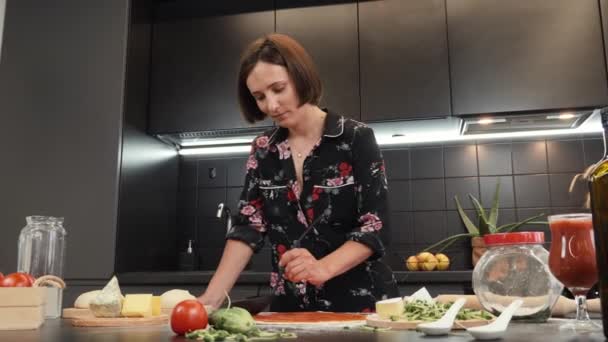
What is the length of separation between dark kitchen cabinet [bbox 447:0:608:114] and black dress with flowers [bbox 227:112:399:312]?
110 centimetres

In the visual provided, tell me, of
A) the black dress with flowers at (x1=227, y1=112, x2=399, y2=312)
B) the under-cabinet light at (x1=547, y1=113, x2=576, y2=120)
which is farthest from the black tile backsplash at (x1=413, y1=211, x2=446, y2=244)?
the black dress with flowers at (x1=227, y1=112, x2=399, y2=312)

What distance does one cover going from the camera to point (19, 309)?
0.92m

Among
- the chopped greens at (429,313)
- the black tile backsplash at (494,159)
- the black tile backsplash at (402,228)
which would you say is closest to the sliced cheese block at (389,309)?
the chopped greens at (429,313)

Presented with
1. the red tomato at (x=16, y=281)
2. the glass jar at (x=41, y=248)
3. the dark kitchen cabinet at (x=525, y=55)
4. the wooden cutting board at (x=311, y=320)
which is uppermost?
the dark kitchen cabinet at (x=525, y=55)

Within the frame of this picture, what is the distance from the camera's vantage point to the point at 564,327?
80 centimetres

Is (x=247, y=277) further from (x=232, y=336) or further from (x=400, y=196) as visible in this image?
(x=232, y=336)

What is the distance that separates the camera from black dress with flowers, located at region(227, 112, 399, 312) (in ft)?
4.85

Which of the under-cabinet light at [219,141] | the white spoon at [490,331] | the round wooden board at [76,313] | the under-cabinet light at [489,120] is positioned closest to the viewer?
the white spoon at [490,331]

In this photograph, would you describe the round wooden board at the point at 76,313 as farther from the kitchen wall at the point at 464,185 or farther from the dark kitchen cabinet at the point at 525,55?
the dark kitchen cabinet at the point at 525,55

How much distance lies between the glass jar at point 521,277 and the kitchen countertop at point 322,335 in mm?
34

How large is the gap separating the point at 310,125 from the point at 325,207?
0.25 meters

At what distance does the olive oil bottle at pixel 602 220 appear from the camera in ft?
2.26

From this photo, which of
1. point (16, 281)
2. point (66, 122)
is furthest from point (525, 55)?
point (16, 281)

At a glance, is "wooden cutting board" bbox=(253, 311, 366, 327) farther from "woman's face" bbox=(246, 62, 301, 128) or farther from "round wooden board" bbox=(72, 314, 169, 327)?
"woman's face" bbox=(246, 62, 301, 128)
